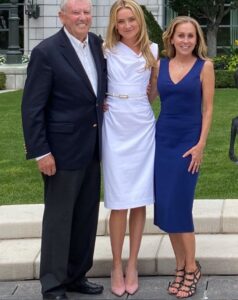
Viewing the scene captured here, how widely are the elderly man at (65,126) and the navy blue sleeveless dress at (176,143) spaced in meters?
0.41

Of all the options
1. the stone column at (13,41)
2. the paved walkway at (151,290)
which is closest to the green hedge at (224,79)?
the stone column at (13,41)

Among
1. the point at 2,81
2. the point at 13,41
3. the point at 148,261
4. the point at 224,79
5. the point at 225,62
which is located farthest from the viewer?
the point at 225,62

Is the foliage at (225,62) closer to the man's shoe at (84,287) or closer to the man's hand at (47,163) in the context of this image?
the man's shoe at (84,287)

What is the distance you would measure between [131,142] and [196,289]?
115 centimetres

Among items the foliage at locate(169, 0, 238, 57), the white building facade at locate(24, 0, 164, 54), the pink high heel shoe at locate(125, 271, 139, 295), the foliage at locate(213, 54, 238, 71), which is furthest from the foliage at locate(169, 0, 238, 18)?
the pink high heel shoe at locate(125, 271, 139, 295)

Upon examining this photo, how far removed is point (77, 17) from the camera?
432 centimetres

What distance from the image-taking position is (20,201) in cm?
690

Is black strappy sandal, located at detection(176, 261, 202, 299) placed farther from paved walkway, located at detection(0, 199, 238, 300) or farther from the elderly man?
the elderly man

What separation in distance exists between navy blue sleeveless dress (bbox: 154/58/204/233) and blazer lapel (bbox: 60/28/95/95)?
505 mm

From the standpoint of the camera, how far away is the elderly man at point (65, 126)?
4316mm

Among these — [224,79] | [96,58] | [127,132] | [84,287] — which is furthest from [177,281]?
[224,79]

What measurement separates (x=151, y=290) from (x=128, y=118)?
1.26m

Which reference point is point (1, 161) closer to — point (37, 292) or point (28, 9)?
point (37, 292)

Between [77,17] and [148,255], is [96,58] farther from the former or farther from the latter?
[148,255]
